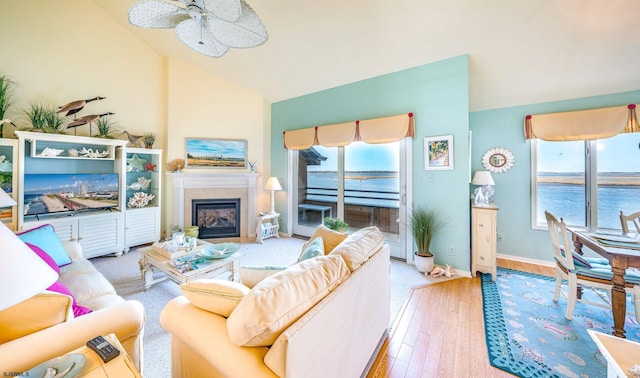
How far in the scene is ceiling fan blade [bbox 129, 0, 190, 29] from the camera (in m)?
1.71

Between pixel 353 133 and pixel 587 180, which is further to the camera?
pixel 353 133

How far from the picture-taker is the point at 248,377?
854 mm

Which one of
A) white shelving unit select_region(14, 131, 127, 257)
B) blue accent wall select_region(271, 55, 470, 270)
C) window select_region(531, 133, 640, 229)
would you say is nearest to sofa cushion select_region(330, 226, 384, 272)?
blue accent wall select_region(271, 55, 470, 270)

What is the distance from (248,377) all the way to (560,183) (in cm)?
458

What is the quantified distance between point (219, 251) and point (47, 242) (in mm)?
1422

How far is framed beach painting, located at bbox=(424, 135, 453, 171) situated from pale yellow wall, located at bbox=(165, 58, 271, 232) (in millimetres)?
3181

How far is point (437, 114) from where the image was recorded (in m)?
3.15

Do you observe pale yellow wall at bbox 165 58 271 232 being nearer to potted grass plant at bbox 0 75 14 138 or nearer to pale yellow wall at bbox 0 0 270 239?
pale yellow wall at bbox 0 0 270 239

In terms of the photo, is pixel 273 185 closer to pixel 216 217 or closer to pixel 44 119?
pixel 216 217

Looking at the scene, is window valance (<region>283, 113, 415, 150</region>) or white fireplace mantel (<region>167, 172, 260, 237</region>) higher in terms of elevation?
window valance (<region>283, 113, 415, 150</region>)

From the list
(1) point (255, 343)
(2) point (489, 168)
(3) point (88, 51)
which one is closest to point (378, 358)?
(1) point (255, 343)

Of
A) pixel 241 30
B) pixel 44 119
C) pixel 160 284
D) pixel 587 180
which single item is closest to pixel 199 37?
pixel 241 30

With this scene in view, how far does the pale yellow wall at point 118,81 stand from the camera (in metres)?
3.15

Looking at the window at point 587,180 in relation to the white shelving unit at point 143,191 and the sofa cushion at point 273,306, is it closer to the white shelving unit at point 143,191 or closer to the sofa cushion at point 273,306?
the sofa cushion at point 273,306
